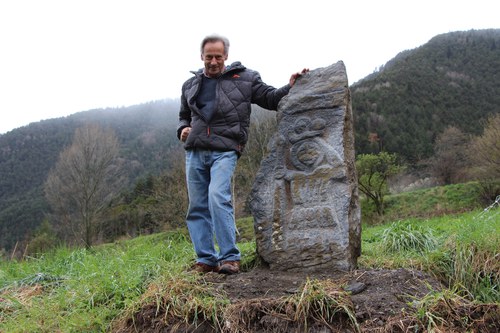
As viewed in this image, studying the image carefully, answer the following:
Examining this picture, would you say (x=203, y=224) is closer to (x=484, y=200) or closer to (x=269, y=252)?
(x=269, y=252)

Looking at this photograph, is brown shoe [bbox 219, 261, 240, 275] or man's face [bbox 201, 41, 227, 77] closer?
brown shoe [bbox 219, 261, 240, 275]

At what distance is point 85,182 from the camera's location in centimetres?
2019

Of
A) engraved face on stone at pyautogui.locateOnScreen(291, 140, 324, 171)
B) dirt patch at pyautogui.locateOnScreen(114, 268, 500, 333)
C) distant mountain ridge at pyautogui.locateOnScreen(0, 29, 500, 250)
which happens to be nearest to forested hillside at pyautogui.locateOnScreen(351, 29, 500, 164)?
distant mountain ridge at pyautogui.locateOnScreen(0, 29, 500, 250)

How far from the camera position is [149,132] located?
62.3 metres

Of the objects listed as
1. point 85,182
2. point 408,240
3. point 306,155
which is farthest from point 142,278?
point 85,182

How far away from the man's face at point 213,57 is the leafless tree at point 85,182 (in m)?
17.6

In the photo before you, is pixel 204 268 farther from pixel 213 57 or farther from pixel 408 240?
pixel 408 240

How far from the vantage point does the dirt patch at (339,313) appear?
235cm

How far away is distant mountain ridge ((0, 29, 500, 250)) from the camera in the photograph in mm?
39625

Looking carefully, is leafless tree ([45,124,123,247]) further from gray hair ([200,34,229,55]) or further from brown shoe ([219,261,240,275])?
gray hair ([200,34,229,55])

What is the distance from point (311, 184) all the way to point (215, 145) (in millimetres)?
909

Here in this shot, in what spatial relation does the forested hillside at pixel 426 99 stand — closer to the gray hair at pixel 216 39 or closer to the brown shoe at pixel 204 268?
the gray hair at pixel 216 39

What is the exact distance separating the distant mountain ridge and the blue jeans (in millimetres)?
31607

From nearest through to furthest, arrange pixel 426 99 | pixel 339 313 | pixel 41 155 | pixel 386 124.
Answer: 1. pixel 339 313
2. pixel 386 124
3. pixel 426 99
4. pixel 41 155
